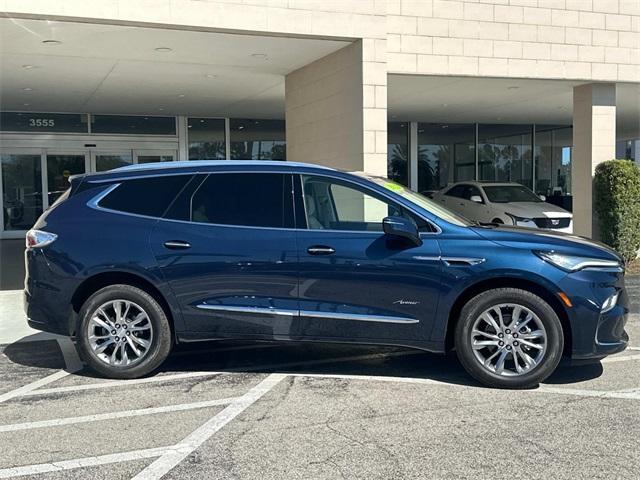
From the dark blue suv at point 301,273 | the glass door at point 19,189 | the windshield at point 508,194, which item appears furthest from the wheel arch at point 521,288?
the glass door at point 19,189

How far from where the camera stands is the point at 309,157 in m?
11.8

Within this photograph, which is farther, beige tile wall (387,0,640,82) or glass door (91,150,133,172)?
glass door (91,150,133,172)

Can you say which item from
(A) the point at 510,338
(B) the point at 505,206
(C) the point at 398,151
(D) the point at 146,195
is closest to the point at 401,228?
(A) the point at 510,338

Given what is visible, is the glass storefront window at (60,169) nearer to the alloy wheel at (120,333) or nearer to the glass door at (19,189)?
the glass door at (19,189)

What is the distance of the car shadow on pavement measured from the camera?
5668 mm

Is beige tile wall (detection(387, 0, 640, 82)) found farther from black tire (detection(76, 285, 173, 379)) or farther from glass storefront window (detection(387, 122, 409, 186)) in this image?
glass storefront window (detection(387, 122, 409, 186))

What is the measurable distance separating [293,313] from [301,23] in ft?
18.2

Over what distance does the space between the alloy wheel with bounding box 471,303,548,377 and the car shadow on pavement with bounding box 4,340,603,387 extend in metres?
0.32

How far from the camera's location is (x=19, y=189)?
18719mm

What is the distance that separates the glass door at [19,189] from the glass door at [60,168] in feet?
0.79

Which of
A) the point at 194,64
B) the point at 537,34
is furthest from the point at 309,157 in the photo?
the point at 537,34

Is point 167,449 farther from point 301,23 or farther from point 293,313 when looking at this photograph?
point 301,23

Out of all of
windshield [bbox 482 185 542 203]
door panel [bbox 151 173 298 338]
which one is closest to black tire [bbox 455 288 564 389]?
door panel [bbox 151 173 298 338]

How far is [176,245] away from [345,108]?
5677mm
